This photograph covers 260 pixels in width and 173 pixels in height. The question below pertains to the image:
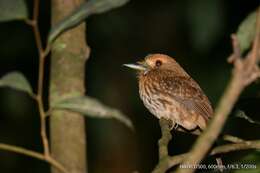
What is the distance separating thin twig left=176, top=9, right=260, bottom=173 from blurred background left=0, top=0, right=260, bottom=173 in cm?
298

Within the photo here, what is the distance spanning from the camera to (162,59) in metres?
4.92

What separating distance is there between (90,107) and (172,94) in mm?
2720

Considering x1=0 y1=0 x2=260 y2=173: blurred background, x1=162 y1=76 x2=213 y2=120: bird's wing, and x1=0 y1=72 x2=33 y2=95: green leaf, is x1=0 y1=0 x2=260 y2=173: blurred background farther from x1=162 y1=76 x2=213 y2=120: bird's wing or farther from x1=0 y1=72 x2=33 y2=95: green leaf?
x1=0 y1=72 x2=33 y2=95: green leaf

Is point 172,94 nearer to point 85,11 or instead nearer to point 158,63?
point 158,63

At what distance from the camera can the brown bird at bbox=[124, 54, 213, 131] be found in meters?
4.55

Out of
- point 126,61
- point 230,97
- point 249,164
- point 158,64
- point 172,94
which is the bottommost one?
point 126,61

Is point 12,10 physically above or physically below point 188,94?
above

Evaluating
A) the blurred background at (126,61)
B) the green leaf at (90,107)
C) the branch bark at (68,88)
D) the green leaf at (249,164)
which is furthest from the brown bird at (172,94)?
the green leaf at (90,107)

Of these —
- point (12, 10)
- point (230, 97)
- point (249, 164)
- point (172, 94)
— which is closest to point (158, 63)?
point (172, 94)

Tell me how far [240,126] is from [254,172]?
386cm

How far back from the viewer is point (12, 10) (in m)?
2.21

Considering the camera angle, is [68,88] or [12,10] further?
[68,88]

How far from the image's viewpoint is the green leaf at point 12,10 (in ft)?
7.18

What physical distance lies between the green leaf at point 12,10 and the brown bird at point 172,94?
7.56 ft
